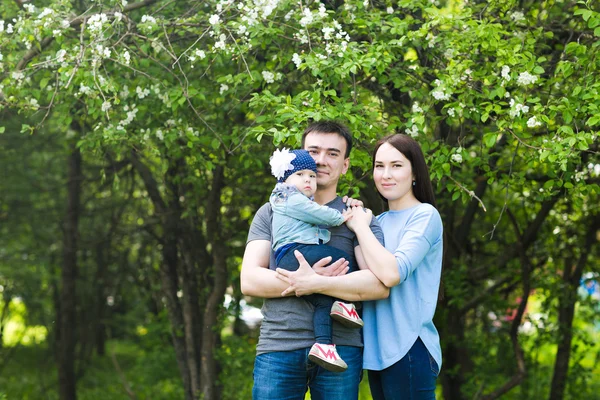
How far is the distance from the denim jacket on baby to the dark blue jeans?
0.11 ft

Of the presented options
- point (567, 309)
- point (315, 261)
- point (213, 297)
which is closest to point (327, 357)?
point (315, 261)

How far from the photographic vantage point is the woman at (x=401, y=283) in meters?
2.88

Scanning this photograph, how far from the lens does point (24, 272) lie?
9.51m

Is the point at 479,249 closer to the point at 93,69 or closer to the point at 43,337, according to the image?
the point at 93,69

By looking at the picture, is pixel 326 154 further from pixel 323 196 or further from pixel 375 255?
pixel 375 255

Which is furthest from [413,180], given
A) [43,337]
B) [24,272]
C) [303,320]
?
[43,337]

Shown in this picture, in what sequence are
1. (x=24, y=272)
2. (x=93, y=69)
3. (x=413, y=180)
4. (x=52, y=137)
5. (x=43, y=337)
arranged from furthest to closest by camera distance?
(x=43, y=337) < (x=24, y=272) < (x=52, y=137) < (x=93, y=69) < (x=413, y=180)

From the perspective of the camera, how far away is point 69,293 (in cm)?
877

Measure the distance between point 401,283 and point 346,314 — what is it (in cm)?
32

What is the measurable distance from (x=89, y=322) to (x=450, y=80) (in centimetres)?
883

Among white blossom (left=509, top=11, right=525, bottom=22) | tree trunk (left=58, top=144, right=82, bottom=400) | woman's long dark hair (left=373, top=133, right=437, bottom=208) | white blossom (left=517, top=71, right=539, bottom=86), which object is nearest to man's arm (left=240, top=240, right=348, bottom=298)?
woman's long dark hair (left=373, top=133, right=437, bottom=208)

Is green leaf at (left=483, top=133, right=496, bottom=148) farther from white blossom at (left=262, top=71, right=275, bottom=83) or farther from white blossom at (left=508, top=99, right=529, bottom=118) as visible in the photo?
white blossom at (left=262, top=71, right=275, bottom=83)

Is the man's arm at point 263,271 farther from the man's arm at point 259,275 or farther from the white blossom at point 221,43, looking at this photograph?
the white blossom at point 221,43

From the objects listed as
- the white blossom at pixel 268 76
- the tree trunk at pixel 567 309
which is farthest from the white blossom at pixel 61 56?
the tree trunk at pixel 567 309
